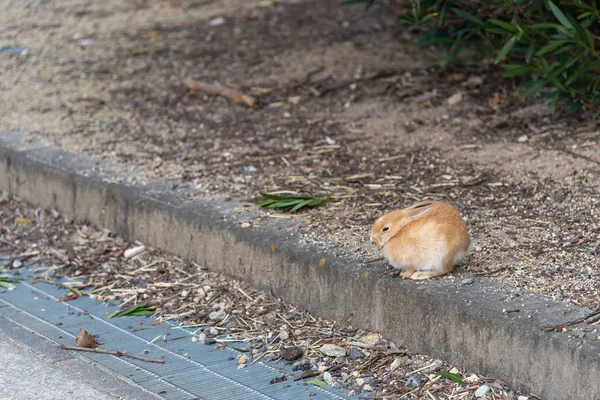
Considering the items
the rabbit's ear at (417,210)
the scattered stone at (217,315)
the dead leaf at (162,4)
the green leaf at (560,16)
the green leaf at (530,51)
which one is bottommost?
the scattered stone at (217,315)

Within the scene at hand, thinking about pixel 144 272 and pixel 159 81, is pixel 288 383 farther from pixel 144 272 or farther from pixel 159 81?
pixel 159 81

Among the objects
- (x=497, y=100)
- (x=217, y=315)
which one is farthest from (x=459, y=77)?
(x=217, y=315)

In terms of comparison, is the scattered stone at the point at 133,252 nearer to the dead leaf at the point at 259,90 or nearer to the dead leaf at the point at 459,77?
the dead leaf at the point at 259,90

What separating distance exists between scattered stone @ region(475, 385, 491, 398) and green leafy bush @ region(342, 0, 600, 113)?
7.88 feet

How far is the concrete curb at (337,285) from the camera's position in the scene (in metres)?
3.56

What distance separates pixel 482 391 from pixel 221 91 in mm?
4169

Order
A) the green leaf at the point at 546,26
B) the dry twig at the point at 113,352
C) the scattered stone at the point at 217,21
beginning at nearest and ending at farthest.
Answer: the dry twig at the point at 113,352 → the green leaf at the point at 546,26 → the scattered stone at the point at 217,21

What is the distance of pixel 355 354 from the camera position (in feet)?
13.4

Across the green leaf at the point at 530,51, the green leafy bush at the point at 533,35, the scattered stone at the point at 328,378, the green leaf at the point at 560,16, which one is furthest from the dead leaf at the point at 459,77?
the scattered stone at the point at 328,378

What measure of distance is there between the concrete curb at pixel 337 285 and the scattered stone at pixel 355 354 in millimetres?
153

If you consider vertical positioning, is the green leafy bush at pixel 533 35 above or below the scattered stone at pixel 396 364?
above

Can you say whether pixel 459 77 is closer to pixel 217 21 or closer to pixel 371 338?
pixel 217 21

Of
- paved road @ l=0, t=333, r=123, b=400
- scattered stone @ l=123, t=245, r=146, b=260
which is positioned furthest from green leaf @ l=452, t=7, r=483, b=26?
paved road @ l=0, t=333, r=123, b=400

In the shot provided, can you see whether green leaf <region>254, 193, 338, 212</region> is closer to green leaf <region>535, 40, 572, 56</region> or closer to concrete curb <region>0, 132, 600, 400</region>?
concrete curb <region>0, 132, 600, 400</region>
